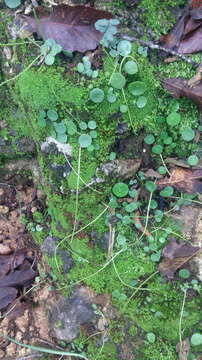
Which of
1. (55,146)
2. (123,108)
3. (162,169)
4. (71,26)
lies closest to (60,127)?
(55,146)

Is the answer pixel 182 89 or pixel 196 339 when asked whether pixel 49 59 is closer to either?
pixel 182 89

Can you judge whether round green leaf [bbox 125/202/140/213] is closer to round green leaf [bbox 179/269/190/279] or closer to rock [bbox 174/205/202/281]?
rock [bbox 174/205/202/281]

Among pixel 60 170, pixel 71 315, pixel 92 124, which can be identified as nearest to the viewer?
pixel 92 124

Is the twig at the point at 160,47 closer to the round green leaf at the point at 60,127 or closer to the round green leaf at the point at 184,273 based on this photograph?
the round green leaf at the point at 60,127

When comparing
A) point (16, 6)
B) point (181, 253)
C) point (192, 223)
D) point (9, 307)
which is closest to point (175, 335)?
point (181, 253)

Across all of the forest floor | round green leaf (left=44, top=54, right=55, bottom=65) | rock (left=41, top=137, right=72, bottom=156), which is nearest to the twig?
the forest floor
